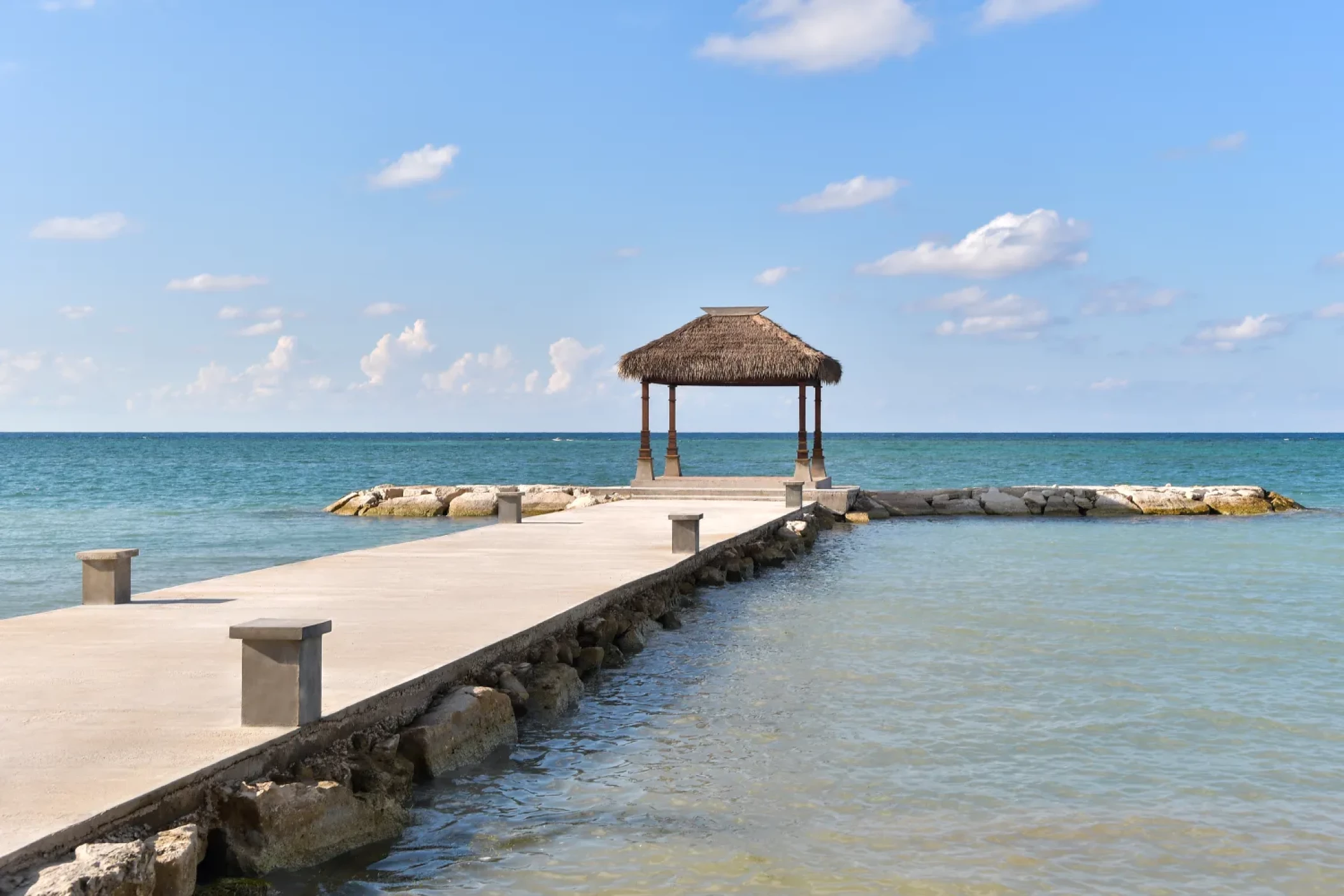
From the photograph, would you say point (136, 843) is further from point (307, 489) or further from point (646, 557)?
point (307, 489)

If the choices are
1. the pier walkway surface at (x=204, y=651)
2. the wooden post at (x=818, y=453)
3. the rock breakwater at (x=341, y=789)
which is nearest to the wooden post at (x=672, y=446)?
the wooden post at (x=818, y=453)

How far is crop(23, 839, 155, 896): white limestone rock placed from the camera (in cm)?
389

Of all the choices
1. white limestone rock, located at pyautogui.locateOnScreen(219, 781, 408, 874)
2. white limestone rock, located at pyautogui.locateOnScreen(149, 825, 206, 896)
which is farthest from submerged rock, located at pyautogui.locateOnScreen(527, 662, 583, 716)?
white limestone rock, located at pyautogui.locateOnScreen(149, 825, 206, 896)

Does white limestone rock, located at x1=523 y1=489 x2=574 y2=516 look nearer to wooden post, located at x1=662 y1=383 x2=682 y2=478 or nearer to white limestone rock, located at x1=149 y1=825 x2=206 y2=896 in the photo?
wooden post, located at x1=662 y1=383 x2=682 y2=478

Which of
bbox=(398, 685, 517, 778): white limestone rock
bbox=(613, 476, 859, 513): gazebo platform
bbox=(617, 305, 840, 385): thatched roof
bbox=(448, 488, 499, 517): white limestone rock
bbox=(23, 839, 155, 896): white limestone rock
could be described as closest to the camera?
bbox=(23, 839, 155, 896): white limestone rock

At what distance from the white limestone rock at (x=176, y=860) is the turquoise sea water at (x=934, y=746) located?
59 cm

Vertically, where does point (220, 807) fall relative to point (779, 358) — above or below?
below

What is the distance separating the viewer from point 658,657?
10.3 metres

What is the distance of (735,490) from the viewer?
2470cm

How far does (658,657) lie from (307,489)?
36.5 m

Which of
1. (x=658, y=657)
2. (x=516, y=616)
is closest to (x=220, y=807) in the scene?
(x=516, y=616)

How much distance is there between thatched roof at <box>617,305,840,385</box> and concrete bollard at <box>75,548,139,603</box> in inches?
668

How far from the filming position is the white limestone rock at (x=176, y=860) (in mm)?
4395

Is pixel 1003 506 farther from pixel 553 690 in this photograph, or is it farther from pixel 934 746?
pixel 553 690
